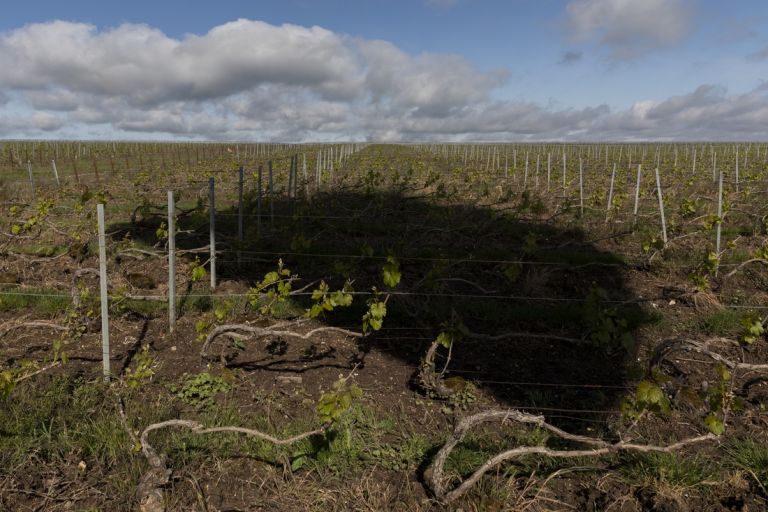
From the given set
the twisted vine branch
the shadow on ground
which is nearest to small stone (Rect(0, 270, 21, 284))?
the shadow on ground

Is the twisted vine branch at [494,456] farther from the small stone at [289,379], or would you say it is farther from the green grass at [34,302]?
the green grass at [34,302]

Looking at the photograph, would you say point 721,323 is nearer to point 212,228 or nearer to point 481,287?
point 481,287

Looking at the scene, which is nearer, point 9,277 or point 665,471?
point 665,471

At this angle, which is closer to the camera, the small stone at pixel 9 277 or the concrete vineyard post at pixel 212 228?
the concrete vineyard post at pixel 212 228

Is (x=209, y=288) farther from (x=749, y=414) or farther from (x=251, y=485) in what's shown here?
(x=749, y=414)

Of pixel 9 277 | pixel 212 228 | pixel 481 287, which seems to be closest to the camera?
pixel 212 228

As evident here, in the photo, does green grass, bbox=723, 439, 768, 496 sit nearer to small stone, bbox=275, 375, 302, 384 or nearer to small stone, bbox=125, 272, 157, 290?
small stone, bbox=275, 375, 302, 384

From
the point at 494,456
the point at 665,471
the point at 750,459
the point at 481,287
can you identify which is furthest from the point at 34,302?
the point at 750,459

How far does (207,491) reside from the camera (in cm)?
243

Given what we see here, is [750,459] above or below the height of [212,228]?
below

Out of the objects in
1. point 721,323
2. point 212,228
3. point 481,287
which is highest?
point 212,228

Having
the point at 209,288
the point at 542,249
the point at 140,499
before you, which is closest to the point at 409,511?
the point at 140,499

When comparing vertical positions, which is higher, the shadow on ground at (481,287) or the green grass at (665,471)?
the shadow on ground at (481,287)

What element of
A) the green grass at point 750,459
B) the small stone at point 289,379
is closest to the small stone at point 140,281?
the small stone at point 289,379
